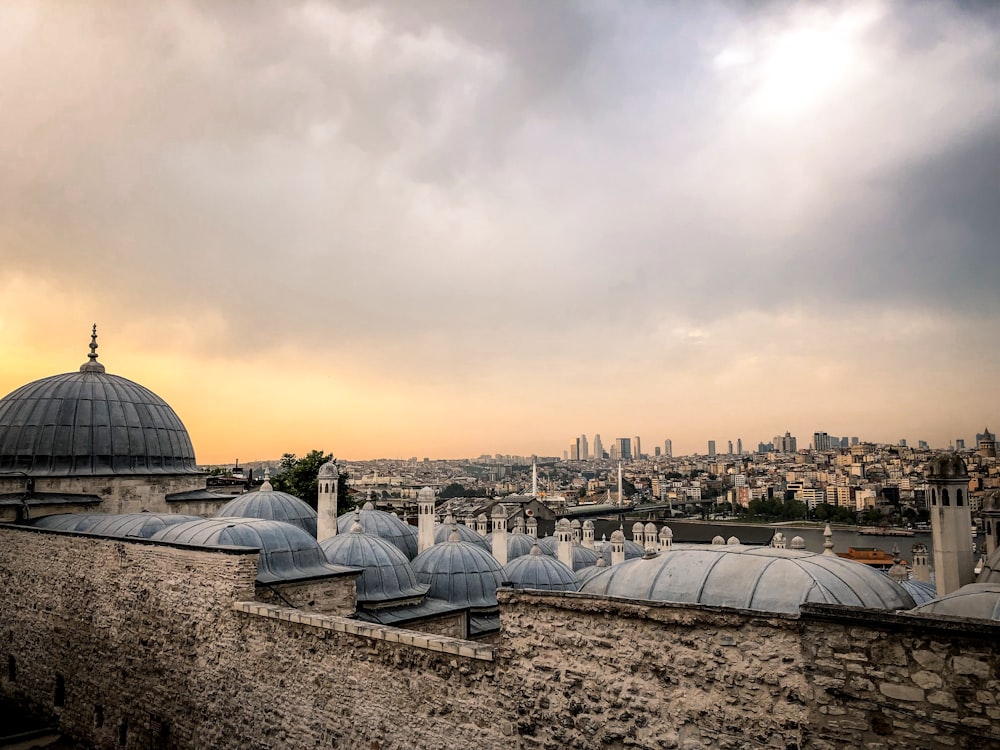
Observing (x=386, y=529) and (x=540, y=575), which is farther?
(x=386, y=529)

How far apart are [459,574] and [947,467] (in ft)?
31.1

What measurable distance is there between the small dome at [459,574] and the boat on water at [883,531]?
3949cm

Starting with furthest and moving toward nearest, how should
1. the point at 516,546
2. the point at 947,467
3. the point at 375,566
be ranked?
the point at 516,546 < the point at 375,566 < the point at 947,467

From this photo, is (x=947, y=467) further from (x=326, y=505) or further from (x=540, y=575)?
(x=326, y=505)

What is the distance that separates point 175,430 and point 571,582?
37.9 ft

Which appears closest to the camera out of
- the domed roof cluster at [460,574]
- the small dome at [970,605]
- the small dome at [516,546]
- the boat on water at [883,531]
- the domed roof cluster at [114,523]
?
the small dome at [970,605]

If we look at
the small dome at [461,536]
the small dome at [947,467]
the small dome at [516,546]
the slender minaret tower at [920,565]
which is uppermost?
the small dome at [947,467]

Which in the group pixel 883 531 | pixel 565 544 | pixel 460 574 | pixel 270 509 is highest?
pixel 270 509

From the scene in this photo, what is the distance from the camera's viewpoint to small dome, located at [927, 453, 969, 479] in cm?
902

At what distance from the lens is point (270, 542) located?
1112 centimetres

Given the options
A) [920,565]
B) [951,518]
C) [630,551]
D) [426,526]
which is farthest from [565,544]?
[951,518]

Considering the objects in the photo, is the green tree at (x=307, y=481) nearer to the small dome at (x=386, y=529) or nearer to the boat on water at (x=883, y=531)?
the small dome at (x=386, y=529)

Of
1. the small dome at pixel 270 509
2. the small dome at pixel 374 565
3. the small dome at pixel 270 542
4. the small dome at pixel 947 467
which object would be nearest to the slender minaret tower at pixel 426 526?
the small dome at pixel 270 509

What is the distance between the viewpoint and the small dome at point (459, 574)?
48.2ft
